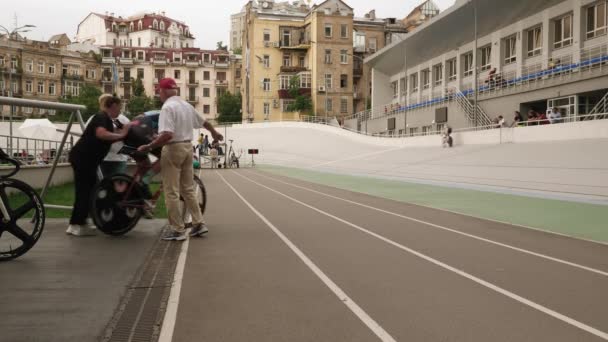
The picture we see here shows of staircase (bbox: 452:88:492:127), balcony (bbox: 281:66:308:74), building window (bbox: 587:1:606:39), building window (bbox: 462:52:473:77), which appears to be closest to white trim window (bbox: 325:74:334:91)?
balcony (bbox: 281:66:308:74)

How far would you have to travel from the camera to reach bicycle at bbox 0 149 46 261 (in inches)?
255

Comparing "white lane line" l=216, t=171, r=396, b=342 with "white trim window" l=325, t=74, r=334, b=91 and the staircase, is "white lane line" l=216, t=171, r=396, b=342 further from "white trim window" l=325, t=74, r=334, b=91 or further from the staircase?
"white trim window" l=325, t=74, r=334, b=91

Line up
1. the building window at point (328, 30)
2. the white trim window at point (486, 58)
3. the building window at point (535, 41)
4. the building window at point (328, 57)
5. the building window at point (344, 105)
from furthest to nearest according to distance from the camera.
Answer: the building window at point (344, 105) → the building window at point (328, 57) → the building window at point (328, 30) → the white trim window at point (486, 58) → the building window at point (535, 41)

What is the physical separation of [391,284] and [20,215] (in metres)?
4.00

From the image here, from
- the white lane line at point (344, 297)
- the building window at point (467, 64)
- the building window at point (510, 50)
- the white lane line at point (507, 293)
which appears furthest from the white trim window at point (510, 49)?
the white lane line at point (344, 297)

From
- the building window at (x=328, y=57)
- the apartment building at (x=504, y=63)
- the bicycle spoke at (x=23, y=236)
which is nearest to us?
the bicycle spoke at (x=23, y=236)

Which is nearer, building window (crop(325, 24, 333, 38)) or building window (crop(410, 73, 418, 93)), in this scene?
building window (crop(410, 73, 418, 93))

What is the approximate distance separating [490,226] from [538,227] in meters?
0.83

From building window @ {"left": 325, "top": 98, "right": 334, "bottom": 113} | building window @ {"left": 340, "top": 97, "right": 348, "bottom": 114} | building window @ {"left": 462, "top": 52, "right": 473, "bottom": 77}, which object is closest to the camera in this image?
building window @ {"left": 462, "top": 52, "right": 473, "bottom": 77}

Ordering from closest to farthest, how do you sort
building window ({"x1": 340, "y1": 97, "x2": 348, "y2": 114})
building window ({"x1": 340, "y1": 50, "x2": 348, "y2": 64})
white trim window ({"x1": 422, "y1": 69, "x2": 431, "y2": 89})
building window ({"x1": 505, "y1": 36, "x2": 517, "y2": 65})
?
building window ({"x1": 505, "y1": 36, "x2": 517, "y2": 65}), white trim window ({"x1": 422, "y1": 69, "x2": 431, "y2": 89}), building window ({"x1": 340, "y1": 50, "x2": 348, "y2": 64}), building window ({"x1": 340, "y1": 97, "x2": 348, "y2": 114})

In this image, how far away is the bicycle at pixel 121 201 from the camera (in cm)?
825

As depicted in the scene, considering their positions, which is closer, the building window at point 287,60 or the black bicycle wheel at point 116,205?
the black bicycle wheel at point 116,205

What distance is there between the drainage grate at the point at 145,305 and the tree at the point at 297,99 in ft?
257

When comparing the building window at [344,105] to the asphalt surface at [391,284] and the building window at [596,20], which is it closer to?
the building window at [596,20]
